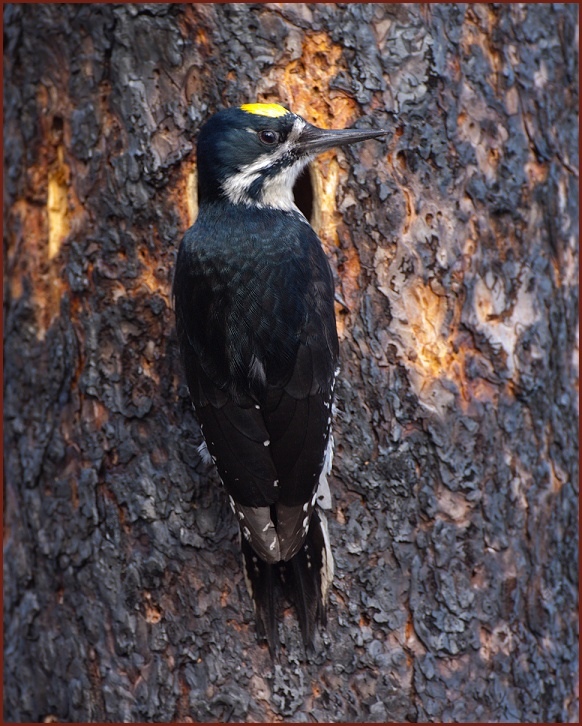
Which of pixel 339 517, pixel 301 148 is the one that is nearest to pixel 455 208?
pixel 301 148

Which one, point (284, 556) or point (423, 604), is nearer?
point (284, 556)

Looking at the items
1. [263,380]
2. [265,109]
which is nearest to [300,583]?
[263,380]

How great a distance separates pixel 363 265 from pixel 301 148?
0.44m

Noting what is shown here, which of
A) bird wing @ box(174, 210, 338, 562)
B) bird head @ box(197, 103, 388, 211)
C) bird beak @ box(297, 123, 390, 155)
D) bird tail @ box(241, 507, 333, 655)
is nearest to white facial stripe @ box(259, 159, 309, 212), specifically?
bird head @ box(197, 103, 388, 211)

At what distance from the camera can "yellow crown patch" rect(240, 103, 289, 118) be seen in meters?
2.93

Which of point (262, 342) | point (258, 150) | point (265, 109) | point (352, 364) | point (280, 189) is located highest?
point (265, 109)

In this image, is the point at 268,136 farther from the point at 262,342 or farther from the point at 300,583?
the point at 300,583

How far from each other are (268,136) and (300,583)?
4.98 ft

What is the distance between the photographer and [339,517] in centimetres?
309

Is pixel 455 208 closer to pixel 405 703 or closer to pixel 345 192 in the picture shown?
pixel 345 192

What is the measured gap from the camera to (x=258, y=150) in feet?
9.99

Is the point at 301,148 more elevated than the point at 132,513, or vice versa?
the point at 301,148

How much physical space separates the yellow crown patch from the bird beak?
99 millimetres

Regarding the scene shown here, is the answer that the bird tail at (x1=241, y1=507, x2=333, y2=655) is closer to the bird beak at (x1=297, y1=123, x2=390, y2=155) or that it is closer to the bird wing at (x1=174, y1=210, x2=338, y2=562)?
the bird wing at (x1=174, y1=210, x2=338, y2=562)
